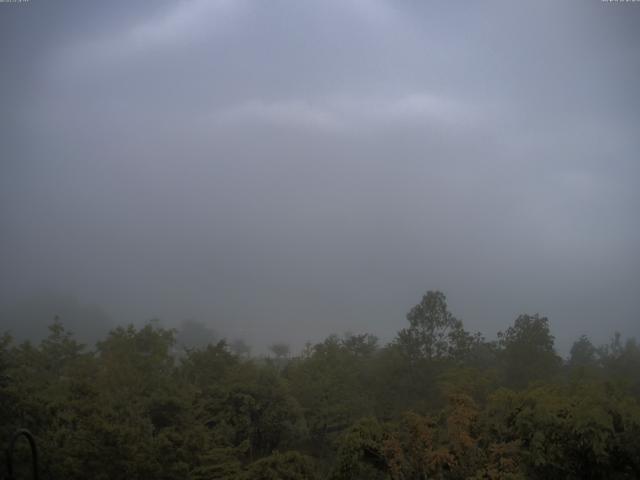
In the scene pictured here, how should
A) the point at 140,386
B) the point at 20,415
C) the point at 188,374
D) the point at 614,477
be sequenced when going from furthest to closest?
1. the point at 188,374
2. the point at 140,386
3. the point at 20,415
4. the point at 614,477

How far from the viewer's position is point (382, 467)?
20.4 meters

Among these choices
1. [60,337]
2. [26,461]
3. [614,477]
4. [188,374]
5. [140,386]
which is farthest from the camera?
[60,337]

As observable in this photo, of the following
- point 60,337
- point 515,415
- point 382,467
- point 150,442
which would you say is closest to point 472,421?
point 515,415

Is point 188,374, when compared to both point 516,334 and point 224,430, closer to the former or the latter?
point 224,430

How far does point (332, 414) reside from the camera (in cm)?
3656

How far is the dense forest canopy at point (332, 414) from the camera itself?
61.9ft

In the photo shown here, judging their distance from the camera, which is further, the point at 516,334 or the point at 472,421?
the point at 516,334

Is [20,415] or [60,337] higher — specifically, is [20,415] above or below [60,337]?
below

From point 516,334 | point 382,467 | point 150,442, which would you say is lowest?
point 382,467

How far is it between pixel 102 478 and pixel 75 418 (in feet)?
13.0

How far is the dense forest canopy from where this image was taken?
742 inches

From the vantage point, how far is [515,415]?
2083 centimetres

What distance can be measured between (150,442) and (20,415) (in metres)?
7.65

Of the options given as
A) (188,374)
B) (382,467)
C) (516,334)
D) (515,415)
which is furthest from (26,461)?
(516,334)
